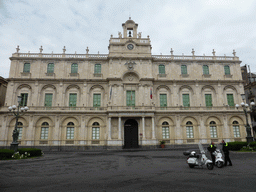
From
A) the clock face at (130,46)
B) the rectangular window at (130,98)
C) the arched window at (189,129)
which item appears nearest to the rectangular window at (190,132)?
the arched window at (189,129)

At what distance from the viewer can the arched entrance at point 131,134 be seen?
101 ft

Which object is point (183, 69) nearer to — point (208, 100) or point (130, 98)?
point (208, 100)

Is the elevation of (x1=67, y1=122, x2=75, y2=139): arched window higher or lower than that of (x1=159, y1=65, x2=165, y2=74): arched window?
lower

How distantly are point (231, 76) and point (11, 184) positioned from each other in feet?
123

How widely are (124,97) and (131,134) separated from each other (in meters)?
6.45

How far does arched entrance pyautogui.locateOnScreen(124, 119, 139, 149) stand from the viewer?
3086 cm

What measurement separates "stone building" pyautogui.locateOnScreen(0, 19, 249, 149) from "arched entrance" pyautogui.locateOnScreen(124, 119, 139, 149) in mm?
165

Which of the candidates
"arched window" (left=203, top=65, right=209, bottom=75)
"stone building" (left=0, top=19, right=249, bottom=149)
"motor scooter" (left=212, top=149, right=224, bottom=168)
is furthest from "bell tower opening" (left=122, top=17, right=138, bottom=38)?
"motor scooter" (left=212, top=149, right=224, bottom=168)

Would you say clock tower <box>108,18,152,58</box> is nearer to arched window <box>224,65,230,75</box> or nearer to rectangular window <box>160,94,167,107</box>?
rectangular window <box>160,94,167,107</box>

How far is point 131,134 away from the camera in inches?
1237

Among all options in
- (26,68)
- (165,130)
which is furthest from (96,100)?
(26,68)

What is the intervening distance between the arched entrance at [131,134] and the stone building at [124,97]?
0.54 feet

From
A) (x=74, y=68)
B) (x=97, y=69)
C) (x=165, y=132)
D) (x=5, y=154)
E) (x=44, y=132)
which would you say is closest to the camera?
(x=5, y=154)

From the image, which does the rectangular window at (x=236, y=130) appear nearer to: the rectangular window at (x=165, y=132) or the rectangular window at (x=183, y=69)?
the rectangular window at (x=165, y=132)
